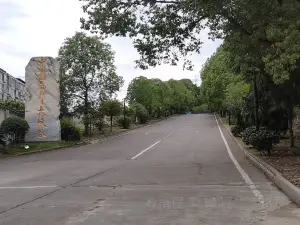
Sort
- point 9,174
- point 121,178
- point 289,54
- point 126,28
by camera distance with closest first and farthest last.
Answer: point 289,54
point 121,178
point 9,174
point 126,28

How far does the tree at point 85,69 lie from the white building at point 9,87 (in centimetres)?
1779

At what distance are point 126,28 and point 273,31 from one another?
23.1 feet

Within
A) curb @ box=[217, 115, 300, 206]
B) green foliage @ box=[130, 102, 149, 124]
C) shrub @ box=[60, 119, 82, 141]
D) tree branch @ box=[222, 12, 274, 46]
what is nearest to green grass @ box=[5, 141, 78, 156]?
shrub @ box=[60, 119, 82, 141]

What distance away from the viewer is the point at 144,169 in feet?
55.6

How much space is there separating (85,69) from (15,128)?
1225cm

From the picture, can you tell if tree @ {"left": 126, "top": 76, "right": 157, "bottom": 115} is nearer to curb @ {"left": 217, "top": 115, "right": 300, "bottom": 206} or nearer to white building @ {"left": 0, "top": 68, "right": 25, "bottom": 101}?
white building @ {"left": 0, "top": 68, "right": 25, "bottom": 101}

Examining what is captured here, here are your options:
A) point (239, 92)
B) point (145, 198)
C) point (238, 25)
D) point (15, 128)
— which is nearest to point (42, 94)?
point (15, 128)

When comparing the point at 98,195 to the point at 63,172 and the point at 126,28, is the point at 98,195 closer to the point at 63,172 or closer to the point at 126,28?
the point at 63,172

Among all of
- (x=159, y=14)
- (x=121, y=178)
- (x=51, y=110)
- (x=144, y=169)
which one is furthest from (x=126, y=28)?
(x=51, y=110)

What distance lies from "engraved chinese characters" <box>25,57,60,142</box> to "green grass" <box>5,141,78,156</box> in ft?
3.08

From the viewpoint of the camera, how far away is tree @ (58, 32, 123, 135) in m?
40.6

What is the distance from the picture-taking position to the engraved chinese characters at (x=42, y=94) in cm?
3281

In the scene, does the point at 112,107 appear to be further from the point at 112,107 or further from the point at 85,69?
the point at 85,69

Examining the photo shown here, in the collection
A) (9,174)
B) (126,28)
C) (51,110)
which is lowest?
(9,174)
